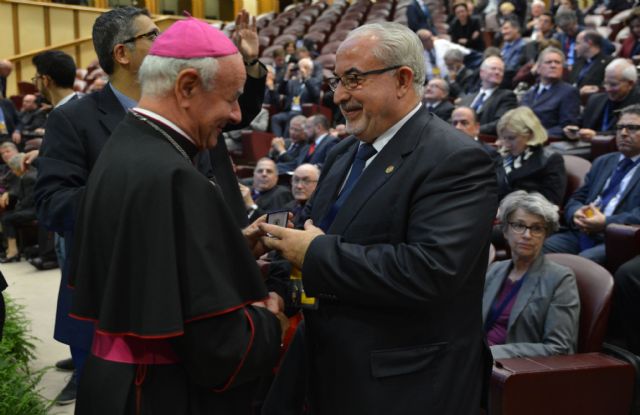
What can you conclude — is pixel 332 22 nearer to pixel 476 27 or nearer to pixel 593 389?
pixel 476 27

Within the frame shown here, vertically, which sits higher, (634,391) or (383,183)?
(383,183)

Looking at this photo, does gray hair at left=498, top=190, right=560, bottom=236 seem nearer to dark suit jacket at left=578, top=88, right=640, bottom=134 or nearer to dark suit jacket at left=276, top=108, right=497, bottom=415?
dark suit jacket at left=276, top=108, right=497, bottom=415

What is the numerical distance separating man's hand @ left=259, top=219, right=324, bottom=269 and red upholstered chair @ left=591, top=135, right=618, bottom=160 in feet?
11.7

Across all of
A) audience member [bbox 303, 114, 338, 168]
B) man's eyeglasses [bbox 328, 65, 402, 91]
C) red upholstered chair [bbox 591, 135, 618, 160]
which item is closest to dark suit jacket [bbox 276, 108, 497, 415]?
man's eyeglasses [bbox 328, 65, 402, 91]

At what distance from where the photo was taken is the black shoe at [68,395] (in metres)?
3.17

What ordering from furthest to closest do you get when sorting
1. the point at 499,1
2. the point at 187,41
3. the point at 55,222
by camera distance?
the point at 499,1
the point at 55,222
the point at 187,41

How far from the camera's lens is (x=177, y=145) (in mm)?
1342

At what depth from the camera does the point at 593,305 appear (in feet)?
8.46

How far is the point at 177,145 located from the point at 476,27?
9.58 m

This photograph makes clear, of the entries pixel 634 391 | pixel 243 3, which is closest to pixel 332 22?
pixel 243 3

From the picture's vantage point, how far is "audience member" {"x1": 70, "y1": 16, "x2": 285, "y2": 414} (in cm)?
125

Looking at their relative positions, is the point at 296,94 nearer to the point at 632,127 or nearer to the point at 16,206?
the point at 16,206

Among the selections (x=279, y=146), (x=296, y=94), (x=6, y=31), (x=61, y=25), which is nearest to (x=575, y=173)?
(x=279, y=146)

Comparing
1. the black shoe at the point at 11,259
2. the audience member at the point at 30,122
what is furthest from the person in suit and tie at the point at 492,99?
the audience member at the point at 30,122
